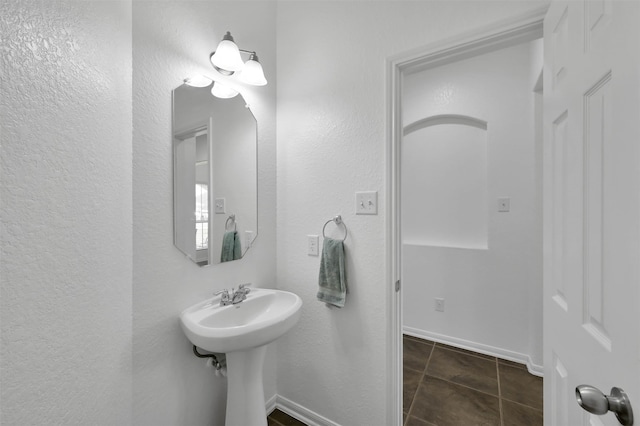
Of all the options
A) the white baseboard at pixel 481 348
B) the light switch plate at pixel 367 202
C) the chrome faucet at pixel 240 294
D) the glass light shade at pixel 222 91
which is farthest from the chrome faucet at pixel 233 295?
the white baseboard at pixel 481 348

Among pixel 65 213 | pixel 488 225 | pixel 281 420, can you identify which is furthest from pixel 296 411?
pixel 488 225

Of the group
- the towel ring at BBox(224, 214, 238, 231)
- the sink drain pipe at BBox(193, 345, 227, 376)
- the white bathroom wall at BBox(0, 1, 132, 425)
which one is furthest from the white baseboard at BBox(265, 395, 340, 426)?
the towel ring at BBox(224, 214, 238, 231)

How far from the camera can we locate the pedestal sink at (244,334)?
1058 millimetres

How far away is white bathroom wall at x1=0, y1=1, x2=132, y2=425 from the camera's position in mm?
709

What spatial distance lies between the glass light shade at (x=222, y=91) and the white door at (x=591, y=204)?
4.34ft

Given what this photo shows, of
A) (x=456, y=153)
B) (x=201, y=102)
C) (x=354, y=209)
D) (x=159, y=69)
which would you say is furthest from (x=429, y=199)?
(x=159, y=69)

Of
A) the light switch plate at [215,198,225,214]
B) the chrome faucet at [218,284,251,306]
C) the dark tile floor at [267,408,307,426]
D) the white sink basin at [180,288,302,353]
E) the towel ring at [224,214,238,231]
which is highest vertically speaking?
the light switch plate at [215,198,225,214]

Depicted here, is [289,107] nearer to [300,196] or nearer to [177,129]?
[300,196]

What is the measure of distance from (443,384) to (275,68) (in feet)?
7.76

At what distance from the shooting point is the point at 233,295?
1.36 meters

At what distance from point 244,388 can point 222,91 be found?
4.72ft

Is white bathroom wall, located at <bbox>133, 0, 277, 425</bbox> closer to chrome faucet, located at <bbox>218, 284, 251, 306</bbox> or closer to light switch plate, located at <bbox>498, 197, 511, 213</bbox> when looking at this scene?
chrome faucet, located at <bbox>218, 284, 251, 306</bbox>

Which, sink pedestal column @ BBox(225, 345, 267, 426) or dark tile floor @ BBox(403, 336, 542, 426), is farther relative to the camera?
dark tile floor @ BBox(403, 336, 542, 426)

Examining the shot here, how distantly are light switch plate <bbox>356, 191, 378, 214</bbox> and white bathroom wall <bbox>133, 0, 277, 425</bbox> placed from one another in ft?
2.44
